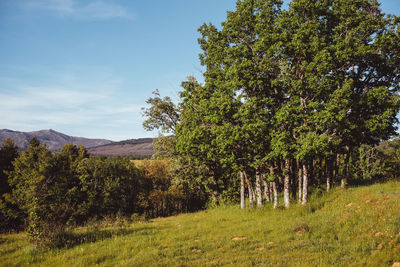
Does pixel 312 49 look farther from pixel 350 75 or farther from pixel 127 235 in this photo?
pixel 127 235

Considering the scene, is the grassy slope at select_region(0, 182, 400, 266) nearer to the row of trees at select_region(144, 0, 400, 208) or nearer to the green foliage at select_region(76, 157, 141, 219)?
the row of trees at select_region(144, 0, 400, 208)

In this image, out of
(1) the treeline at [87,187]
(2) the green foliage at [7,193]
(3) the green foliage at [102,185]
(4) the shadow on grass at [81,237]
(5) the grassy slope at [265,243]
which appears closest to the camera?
(5) the grassy slope at [265,243]

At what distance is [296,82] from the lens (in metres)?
17.1

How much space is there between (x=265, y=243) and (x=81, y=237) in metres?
10.2

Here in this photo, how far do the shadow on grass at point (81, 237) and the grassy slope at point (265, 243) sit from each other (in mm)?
65

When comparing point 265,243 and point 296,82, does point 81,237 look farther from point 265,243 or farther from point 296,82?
point 296,82

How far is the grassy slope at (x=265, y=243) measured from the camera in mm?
8664

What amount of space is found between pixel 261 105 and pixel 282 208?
8.21 meters

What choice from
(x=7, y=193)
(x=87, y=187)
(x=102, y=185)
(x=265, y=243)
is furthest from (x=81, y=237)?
(x=7, y=193)

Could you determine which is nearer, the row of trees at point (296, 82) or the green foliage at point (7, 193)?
the row of trees at point (296, 82)

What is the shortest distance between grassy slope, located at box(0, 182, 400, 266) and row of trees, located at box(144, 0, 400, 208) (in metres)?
4.42

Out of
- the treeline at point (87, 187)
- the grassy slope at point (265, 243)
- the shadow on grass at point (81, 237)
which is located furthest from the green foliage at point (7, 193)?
the shadow on grass at point (81, 237)

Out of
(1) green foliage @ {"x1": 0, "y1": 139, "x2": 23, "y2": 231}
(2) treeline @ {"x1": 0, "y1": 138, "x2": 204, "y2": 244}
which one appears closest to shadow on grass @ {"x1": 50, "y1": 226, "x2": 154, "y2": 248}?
(2) treeline @ {"x1": 0, "y1": 138, "x2": 204, "y2": 244}

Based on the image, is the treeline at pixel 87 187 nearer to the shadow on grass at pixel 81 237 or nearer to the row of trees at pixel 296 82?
the row of trees at pixel 296 82
